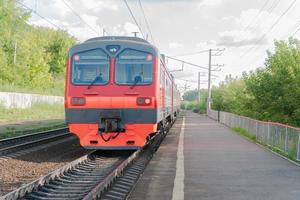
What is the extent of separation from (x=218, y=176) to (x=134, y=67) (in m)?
4.44

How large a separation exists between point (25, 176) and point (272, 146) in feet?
34.9

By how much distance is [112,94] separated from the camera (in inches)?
532

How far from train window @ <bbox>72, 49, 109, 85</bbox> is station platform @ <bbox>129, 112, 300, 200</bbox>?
8.90 feet

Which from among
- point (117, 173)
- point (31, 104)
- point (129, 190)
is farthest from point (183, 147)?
point (31, 104)

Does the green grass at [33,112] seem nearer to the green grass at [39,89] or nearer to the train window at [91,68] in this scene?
the green grass at [39,89]

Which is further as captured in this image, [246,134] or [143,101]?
[246,134]

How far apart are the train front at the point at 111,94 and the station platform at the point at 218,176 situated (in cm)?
113

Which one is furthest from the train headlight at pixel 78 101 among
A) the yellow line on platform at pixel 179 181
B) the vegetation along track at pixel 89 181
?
the yellow line on platform at pixel 179 181

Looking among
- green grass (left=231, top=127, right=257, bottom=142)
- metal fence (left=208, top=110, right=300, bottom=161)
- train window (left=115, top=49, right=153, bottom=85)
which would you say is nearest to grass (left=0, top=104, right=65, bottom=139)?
green grass (left=231, top=127, right=257, bottom=142)

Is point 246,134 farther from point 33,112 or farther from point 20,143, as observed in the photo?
point 33,112

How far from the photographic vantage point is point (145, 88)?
536 inches

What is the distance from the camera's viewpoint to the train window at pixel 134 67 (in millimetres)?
13688

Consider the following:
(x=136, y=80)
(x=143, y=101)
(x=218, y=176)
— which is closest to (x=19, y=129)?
(x=136, y=80)

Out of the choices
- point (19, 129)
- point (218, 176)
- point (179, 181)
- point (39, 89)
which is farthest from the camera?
point (39, 89)
